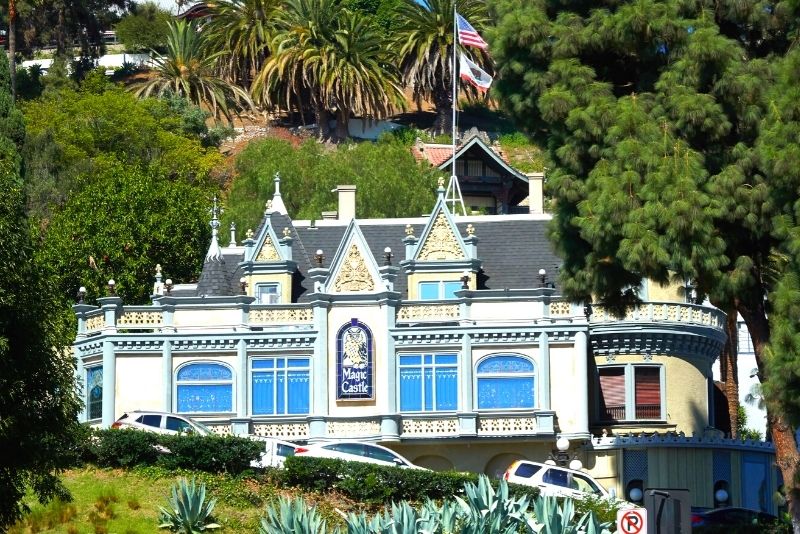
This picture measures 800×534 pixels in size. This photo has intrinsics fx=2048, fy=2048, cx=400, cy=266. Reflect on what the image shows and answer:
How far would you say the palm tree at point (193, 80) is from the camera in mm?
102938

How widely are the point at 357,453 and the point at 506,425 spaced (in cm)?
999

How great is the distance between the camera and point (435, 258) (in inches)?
2424

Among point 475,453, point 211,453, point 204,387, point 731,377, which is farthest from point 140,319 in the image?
point 731,377

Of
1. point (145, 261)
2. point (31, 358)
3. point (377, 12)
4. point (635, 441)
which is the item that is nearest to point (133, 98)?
point (145, 261)

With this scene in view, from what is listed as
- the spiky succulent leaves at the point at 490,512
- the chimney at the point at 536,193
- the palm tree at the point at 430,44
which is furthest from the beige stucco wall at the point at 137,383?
the palm tree at the point at 430,44

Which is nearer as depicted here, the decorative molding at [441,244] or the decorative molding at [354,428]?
the decorative molding at [354,428]

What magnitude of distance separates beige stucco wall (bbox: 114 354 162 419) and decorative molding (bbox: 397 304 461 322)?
736cm

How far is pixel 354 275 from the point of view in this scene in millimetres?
60000

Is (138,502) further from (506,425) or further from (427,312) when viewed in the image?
(427,312)

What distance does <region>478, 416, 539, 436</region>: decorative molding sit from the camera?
5841 centimetres

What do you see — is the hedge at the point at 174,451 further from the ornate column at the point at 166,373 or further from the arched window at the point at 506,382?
the arched window at the point at 506,382

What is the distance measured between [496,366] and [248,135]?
165 feet

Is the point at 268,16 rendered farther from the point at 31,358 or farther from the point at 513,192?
the point at 31,358

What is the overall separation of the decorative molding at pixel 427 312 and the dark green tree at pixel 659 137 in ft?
56.9
